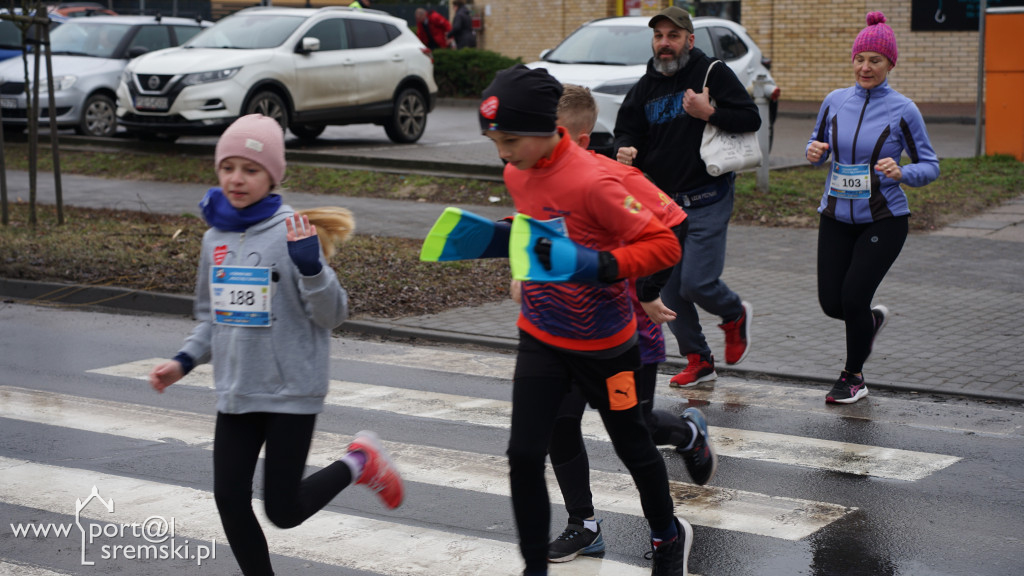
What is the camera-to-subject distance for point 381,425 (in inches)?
261

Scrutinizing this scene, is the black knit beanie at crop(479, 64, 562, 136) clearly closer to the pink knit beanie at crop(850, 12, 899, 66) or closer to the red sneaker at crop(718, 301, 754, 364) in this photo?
the pink knit beanie at crop(850, 12, 899, 66)

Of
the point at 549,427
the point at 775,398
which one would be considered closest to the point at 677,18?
the point at 775,398

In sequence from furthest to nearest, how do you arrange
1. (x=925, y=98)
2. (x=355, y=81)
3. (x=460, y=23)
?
(x=460, y=23)
(x=925, y=98)
(x=355, y=81)

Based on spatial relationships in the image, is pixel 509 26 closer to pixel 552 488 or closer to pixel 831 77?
pixel 831 77

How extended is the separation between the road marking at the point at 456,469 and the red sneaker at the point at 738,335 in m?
1.94

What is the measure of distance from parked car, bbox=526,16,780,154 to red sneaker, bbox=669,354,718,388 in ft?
23.7

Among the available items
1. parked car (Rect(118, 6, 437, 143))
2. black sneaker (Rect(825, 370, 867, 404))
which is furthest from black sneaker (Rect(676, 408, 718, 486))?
parked car (Rect(118, 6, 437, 143))

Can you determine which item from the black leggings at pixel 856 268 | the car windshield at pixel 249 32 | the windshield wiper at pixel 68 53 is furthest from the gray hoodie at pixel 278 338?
the windshield wiper at pixel 68 53

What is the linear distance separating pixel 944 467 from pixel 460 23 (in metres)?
27.3

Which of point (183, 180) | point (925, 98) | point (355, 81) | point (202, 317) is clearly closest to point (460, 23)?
point (925, 98)

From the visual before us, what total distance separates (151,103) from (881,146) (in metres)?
11.9

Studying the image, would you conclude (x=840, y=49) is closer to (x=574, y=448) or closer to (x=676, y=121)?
(x=676, y=121)

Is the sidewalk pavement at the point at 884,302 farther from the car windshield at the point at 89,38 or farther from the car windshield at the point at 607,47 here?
the car windshield at the point at 89,38

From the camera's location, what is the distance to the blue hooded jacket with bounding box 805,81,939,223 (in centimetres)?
661
